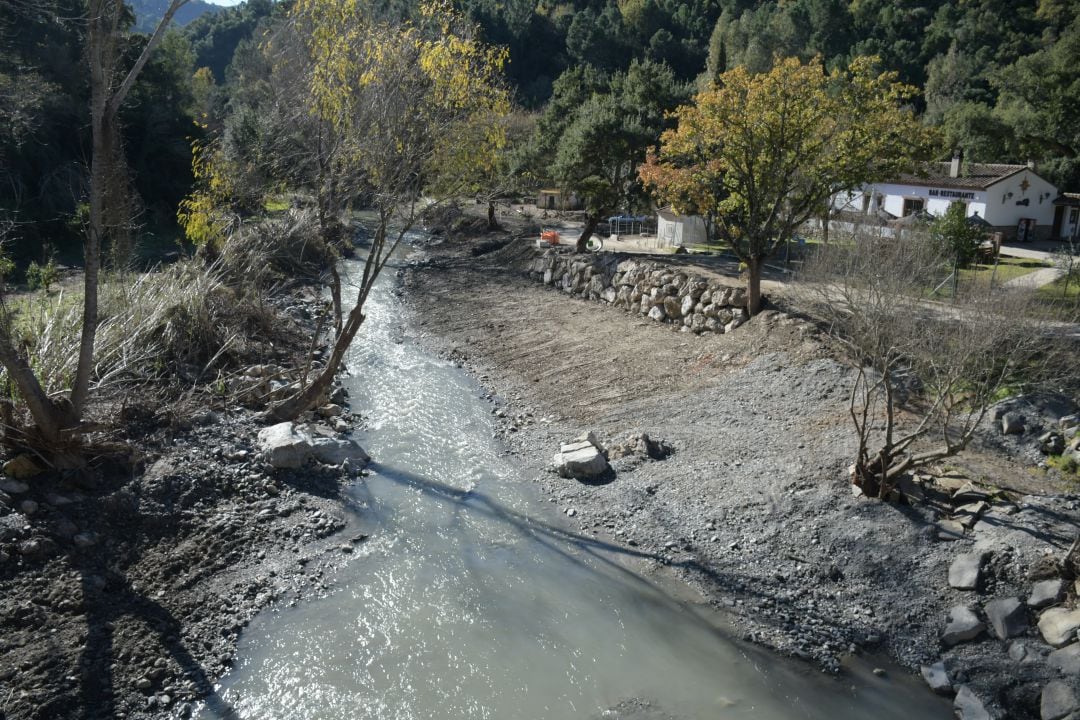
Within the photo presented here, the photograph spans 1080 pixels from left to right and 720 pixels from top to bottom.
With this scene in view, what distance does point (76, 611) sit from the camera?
10.0m

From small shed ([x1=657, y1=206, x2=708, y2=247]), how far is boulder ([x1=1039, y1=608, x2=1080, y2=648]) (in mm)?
23954

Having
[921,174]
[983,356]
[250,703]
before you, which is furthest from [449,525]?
[921,174]

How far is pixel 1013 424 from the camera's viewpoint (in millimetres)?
14164

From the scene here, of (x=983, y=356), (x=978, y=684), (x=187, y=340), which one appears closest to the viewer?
(x=978, y=684)

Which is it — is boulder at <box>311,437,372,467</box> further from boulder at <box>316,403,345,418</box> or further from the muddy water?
boulder at <box>316,403,345,418</box>

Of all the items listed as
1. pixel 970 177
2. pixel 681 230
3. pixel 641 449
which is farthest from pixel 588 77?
pixel 641 449

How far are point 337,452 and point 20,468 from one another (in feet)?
16.7

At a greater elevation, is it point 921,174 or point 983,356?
point 921,174

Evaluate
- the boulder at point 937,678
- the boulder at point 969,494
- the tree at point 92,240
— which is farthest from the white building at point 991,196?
the tree at point 92,240

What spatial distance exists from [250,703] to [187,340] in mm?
10533

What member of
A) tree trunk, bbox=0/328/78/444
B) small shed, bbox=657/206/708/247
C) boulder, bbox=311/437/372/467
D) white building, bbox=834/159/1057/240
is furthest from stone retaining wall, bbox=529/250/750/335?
tree trunk, bbox=0/328/78/444

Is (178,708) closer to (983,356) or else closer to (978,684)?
(978,684)

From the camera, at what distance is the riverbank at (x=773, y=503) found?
10734 millimetres

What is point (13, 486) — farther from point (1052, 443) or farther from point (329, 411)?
point (1052, 443)
